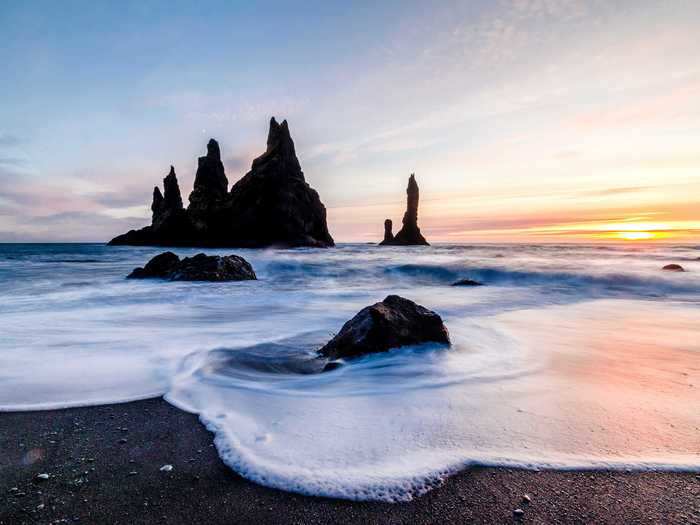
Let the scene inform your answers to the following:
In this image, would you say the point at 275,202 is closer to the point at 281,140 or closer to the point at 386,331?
the point at 281,140

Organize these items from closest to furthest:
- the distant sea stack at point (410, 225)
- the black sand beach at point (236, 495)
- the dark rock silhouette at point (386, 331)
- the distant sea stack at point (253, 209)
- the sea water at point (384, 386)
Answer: the black sand beach at point (236, 495) < the sea water at point (384, 386) < the dark rock silhouette at point (386, 331) < the distant sea stack at point (253, 209) < the distant sea stack at point (410, 225)

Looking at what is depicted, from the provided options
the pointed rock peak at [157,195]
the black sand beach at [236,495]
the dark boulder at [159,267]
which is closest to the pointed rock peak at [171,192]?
the pointed rock peak at [157,195]

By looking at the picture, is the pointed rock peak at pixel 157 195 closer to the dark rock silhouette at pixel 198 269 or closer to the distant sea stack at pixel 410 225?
the distant sea stack at pixel 410 225

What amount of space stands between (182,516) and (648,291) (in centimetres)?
1371

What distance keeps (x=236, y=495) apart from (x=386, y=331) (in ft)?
8.61

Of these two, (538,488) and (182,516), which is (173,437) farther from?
(538,488)

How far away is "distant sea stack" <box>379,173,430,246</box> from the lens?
79125 mm

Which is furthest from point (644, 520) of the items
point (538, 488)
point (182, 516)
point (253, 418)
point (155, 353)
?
point (155, 353)

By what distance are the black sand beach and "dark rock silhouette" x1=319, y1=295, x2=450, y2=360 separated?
2.12m

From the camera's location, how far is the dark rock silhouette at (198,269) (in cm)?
1173

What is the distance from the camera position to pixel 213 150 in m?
63.4

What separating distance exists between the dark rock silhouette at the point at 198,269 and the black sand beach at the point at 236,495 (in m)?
9.72

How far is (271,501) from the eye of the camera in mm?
1825

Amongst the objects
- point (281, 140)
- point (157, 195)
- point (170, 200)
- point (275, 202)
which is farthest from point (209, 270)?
point (157, 195)
